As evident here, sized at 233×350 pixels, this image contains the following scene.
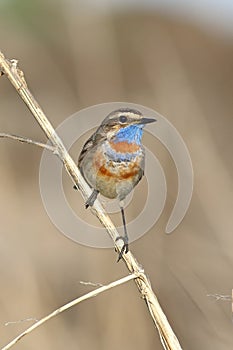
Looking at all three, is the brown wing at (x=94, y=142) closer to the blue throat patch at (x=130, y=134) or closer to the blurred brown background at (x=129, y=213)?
the blue throat patch at (x=130, y=134)

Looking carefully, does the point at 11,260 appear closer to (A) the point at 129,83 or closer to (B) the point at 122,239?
(B) the point at 122,239

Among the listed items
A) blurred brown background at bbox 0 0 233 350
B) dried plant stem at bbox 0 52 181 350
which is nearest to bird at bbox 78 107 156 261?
dried plant stem at bbox 0 52 181 350

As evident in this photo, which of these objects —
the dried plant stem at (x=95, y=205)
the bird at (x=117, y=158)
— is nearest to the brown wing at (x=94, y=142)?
the bird at (x=117, y=158)

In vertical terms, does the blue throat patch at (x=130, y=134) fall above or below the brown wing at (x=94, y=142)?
below

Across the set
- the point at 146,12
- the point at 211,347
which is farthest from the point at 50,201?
the point at 146,12

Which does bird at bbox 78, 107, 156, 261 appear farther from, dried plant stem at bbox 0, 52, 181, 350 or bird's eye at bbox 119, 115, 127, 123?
dried plant stem at bbox 0, 52, 181, 350

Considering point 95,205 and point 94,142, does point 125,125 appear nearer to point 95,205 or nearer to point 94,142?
point 94,142

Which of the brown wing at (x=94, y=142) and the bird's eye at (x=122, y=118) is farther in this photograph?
Result: the brown wing at (x=94, y=142)
